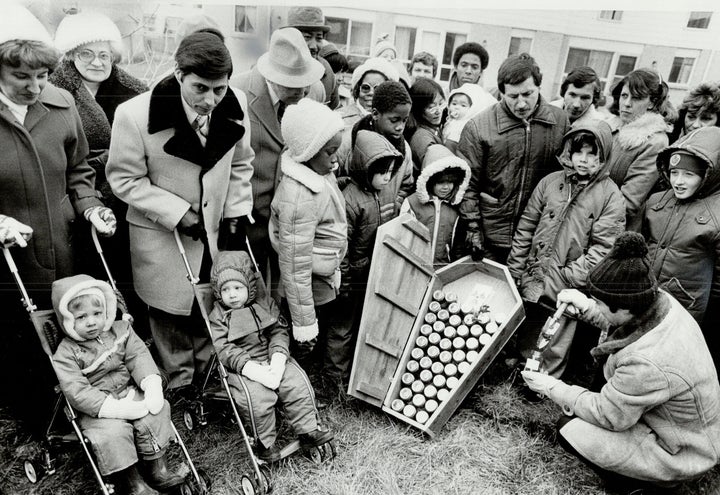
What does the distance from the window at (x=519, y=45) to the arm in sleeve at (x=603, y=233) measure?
34.8 ft

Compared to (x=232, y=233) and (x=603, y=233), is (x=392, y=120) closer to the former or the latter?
(x=232, y=233)

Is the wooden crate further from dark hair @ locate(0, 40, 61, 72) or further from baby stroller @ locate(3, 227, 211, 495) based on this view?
dark hair @ locate(0, 40, 61, 72)

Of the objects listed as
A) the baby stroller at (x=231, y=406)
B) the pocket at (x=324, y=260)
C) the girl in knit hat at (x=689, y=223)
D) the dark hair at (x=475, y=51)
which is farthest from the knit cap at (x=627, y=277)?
the dark hair at (x=475, y=51)

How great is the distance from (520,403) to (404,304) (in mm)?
1379

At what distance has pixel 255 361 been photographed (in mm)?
3418

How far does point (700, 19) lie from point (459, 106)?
10983 mm

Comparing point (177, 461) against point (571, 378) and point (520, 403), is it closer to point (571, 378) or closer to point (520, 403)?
point (520, 403)

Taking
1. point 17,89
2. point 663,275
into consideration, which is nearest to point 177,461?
point 17,89

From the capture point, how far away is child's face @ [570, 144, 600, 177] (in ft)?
13.3

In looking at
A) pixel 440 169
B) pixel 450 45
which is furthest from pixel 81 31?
pixel 450 45

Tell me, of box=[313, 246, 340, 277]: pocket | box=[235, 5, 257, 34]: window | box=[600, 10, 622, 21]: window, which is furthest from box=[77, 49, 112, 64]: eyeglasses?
box=[600, 10, 622, 21]: window

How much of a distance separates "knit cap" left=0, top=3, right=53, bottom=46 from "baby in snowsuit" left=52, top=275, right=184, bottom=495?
50.4 inches

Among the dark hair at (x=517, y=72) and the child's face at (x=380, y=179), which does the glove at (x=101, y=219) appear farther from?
the dark hair at (x=517, y=72)

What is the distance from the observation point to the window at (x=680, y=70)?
1494 cm
